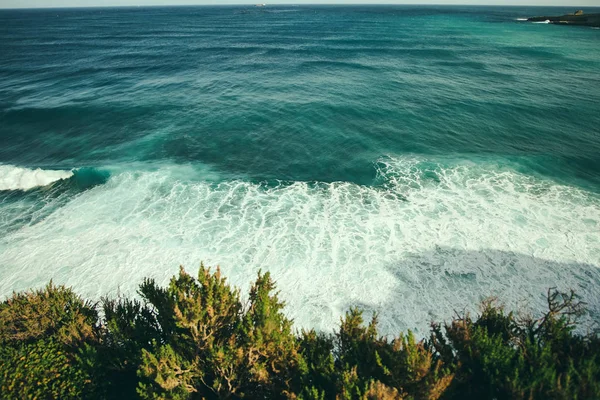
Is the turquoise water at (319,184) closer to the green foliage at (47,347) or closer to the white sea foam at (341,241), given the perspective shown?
the white sea foam at (341,241)

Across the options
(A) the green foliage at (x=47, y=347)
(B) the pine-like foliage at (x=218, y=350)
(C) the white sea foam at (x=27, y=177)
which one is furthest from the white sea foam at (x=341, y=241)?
(B) the pine-like foliage at (x=218, y=350)

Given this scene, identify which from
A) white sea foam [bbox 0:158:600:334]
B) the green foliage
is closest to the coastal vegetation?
the green foliage

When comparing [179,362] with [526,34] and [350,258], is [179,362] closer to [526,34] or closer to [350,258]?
[350,258]

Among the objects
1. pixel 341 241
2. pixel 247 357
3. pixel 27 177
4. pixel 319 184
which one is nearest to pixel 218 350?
pixel 247 357

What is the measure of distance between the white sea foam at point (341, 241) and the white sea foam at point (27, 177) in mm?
5462

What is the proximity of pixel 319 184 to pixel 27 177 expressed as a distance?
98.1 ft

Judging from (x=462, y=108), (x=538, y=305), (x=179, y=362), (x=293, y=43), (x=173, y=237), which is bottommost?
(x=538, y=305)

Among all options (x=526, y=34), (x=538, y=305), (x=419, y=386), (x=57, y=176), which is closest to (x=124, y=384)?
(x=419, y=386)

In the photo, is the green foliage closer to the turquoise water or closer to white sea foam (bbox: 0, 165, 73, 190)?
the turquoise water

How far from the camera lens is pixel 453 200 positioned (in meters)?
28.0

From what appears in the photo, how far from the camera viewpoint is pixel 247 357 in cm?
1194

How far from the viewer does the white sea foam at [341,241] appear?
20.0 m

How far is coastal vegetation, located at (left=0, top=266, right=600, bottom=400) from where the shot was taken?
1066cm

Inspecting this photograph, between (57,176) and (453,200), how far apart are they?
39.5 metres
